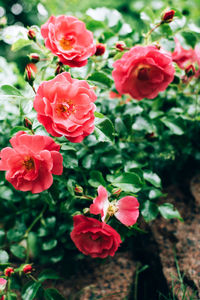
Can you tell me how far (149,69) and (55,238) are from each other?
0.76m

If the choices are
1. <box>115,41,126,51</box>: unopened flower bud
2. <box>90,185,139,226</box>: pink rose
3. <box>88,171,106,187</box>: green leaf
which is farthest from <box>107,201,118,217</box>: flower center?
<box>115,41,126,51</box>: unopened flower bud

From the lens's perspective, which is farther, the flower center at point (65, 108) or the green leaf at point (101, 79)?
the green leaf at point (101, 79)

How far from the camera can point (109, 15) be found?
3.74ft

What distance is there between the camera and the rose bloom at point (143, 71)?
→ 2.71 feet

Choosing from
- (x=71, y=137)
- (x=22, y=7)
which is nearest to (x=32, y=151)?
(x=71, y=137)

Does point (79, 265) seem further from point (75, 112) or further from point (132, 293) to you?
point (75, 112)

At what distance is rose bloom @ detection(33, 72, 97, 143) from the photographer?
2.19 feet

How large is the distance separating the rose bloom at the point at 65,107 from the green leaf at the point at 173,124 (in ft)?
1.56

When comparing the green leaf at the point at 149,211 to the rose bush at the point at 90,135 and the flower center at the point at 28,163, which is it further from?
the flower center at the point at 28,163

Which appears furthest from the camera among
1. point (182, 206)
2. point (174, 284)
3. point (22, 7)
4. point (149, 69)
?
point (22, 7)

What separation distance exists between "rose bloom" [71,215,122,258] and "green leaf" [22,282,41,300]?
0.25m

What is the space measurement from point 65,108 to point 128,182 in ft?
1.07

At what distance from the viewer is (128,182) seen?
2.82 feet

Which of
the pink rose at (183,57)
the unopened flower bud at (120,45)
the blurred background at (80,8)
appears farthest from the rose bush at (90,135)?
the blurred background at (80,8)
